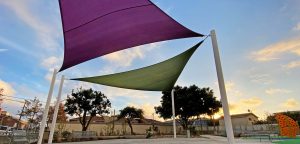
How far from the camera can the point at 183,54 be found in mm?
5953

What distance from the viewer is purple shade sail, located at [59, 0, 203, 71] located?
3627 millimetres

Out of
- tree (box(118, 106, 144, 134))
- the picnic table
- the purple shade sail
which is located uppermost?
tree (box(118, 106, 144, 134))

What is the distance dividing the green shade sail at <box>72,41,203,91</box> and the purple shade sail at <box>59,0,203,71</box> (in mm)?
1496

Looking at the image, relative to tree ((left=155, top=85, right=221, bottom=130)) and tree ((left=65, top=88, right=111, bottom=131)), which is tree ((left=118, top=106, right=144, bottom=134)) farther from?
tree ((left=155, top=85, right=221, bottom=130))

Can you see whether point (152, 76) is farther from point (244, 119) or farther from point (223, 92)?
point (244, 119)

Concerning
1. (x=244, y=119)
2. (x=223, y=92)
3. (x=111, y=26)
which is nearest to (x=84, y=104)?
(x=111, y=26)

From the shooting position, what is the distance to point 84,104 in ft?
80.4

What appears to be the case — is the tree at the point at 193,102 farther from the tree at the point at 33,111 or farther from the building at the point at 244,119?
the building at the point at 244,119

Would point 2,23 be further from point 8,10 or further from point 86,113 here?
point 86,113

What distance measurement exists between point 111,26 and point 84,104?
859 inches

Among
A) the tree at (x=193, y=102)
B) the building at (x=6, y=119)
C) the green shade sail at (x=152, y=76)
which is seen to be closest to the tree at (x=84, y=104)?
the building at (x=6, y=119)

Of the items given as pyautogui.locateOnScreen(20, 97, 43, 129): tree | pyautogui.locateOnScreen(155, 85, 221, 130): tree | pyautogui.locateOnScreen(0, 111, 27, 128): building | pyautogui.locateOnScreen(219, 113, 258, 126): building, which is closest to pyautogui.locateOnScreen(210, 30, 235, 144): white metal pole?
pyautogui.locateOnScreen(155, 85, 221, 130): tree

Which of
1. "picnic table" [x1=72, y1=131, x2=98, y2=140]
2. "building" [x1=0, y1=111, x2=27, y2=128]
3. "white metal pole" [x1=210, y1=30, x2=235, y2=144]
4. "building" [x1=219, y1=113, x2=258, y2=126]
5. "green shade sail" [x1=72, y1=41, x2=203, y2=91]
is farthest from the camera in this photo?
"building" [x1=219, y1=113, x2=258, y2=126]

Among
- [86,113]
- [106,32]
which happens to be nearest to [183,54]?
[106,32]
